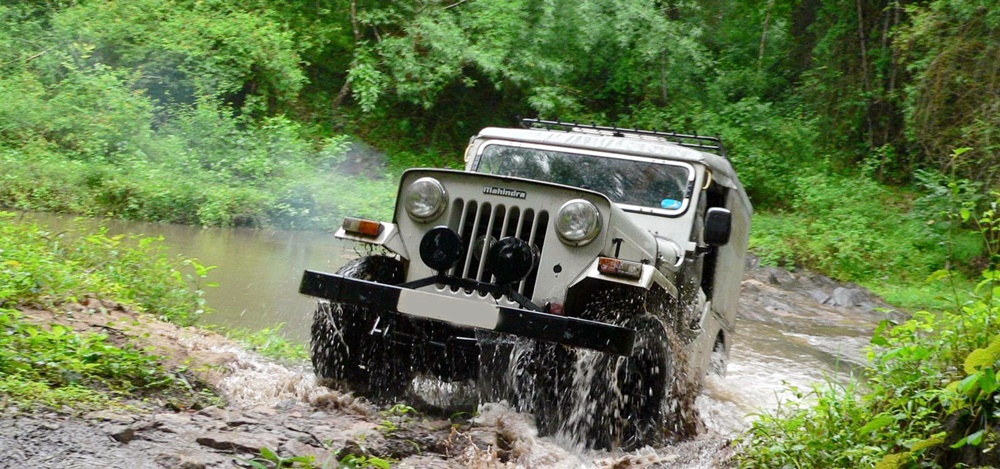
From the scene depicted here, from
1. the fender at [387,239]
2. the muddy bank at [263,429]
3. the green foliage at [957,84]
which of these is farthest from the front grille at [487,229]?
the green foliage at [957,84]

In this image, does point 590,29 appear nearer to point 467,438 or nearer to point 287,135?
point 287,135

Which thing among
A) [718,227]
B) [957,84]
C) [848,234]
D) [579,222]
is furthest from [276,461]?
[957,84]

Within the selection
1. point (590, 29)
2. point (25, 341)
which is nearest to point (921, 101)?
point (590, 29)

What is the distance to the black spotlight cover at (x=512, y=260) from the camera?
523cm

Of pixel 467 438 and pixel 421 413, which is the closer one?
pixel 467 438

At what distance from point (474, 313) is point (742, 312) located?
887 cm

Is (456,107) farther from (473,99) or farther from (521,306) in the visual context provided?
(521,306)

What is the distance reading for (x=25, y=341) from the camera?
4.91 meters

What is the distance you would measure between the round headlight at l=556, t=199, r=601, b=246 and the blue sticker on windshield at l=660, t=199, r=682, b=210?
60.3 inches

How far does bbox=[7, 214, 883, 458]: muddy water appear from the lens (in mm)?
7902

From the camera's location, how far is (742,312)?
1318 centimetres

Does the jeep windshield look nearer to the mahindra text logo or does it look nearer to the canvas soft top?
the canvas soft top

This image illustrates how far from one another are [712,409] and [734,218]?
5.15 feet

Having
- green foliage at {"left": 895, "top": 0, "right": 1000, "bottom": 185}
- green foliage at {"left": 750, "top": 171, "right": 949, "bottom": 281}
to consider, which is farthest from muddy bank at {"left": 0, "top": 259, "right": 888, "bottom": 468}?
green foliage at {"left": 895, "top": 0, "right": 1000, "bottom": 185}
